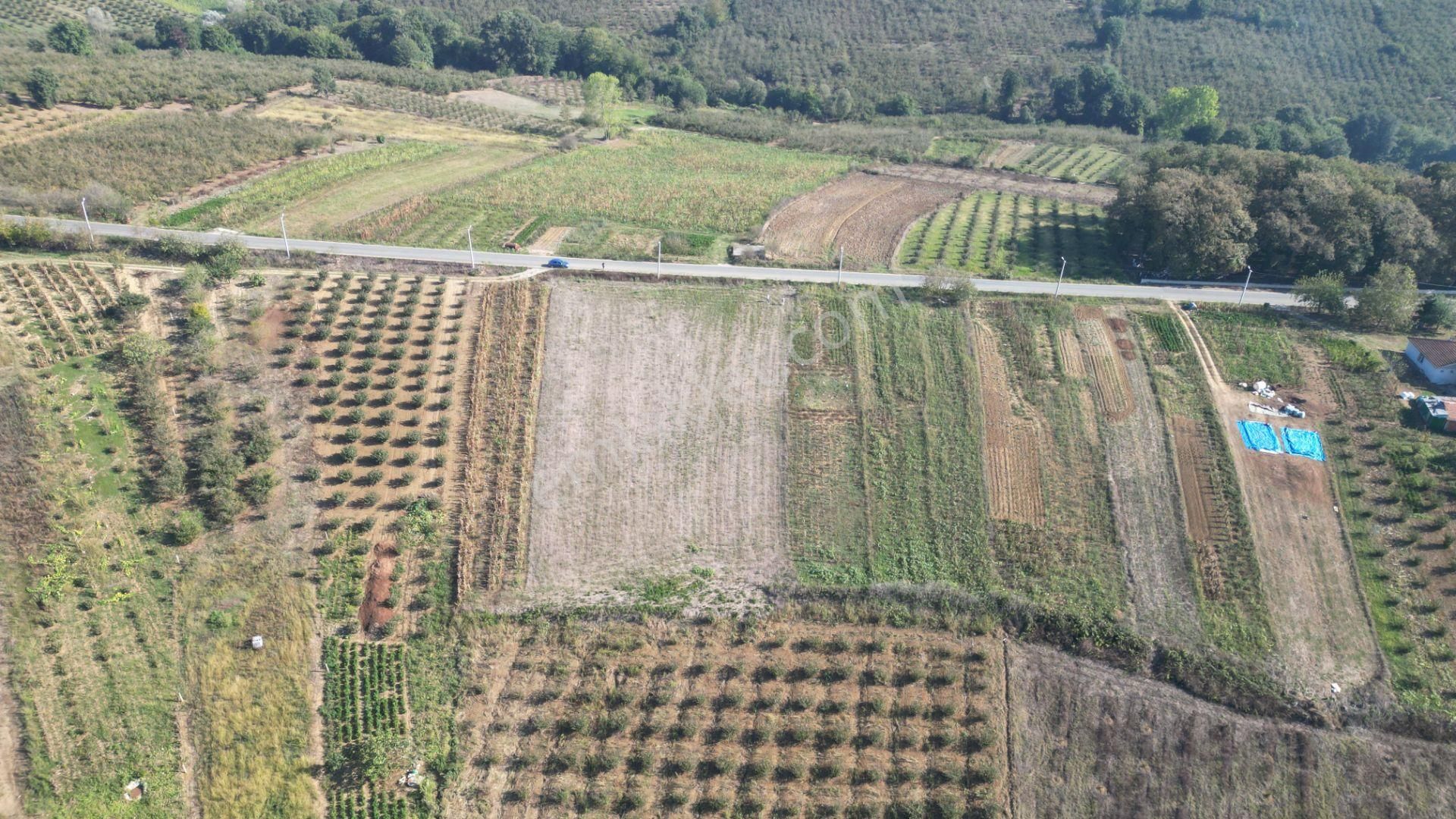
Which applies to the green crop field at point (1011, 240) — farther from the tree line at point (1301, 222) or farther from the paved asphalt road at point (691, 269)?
the tree line at point (1301, 222)

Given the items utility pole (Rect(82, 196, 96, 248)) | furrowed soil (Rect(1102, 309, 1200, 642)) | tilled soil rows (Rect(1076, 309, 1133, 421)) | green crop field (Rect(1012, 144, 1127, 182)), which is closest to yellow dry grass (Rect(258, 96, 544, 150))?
utility pole (Rect(82, 196, 96, 248))

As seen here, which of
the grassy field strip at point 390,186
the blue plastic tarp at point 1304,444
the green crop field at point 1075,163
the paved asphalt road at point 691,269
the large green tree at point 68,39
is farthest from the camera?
the large green tree at point 68,39

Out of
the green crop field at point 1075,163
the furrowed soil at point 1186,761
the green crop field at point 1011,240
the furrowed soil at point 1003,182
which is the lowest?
the furrowed soil at point 1186,761

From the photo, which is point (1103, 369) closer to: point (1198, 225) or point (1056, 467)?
point (1056, 467)

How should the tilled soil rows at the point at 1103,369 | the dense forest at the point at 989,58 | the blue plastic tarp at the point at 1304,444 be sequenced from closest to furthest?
1. the blue plastic tarp at the point at 1304,444
2. the tilled soil rows at the point at 1103,369
3. the dense forest at the point at 989,58

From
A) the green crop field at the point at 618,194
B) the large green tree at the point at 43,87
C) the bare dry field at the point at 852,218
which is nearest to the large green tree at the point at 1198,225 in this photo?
the bare dry field at the point at 852,218

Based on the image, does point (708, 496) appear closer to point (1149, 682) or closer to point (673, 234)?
point (1149, 682)

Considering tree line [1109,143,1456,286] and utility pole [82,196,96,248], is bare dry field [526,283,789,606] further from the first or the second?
tree line [1109,143,1456,286]

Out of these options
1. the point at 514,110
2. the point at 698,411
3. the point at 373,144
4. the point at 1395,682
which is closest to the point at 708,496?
the point at 698,411
